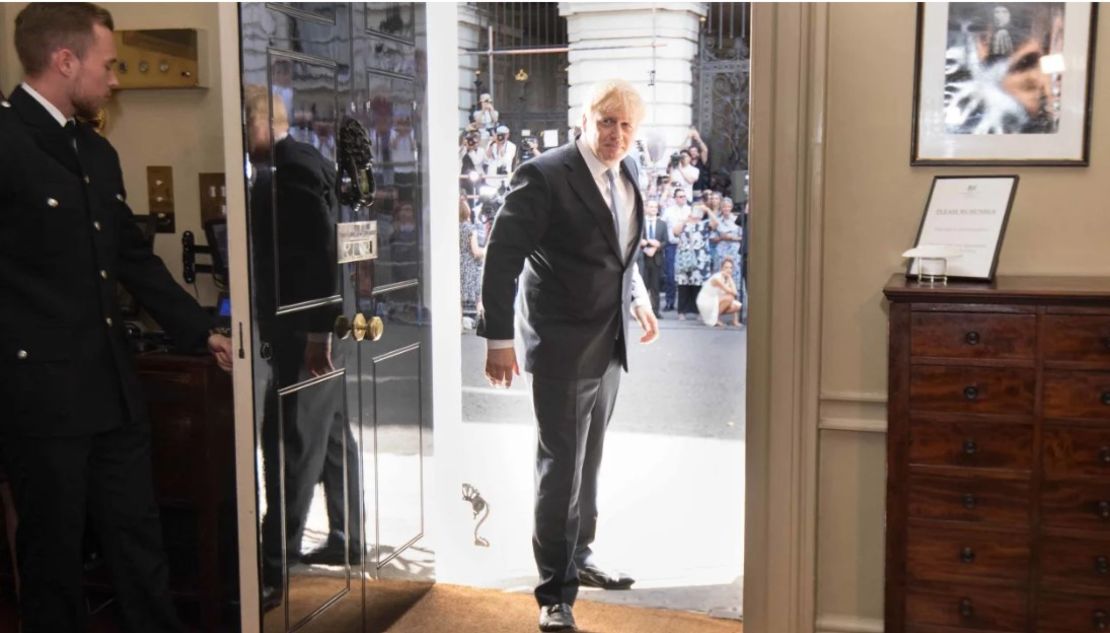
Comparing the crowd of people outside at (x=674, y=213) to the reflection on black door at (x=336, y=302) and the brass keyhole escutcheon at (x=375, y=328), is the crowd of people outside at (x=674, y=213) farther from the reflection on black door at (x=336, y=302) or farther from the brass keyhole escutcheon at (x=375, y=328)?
the brass keyhole escutcheon at (x=375, y=328)

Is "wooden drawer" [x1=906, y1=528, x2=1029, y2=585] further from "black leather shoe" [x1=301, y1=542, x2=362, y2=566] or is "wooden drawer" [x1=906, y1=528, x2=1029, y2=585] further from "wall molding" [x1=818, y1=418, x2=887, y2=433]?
"black leather shoe" [x1=301, y1=542, x2=362, y2=566]

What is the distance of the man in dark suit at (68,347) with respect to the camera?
271 cm

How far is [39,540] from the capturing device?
2.81 metres

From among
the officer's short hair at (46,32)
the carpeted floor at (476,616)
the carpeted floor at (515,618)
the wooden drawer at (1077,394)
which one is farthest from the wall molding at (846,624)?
the officer's short hair at (46,32)

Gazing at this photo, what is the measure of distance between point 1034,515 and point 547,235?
64.4 inches

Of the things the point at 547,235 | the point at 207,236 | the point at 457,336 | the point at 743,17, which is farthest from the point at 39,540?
the point at 743,17

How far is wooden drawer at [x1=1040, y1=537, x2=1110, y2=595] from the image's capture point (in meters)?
2.55

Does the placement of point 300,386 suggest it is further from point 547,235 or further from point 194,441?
point 547,235

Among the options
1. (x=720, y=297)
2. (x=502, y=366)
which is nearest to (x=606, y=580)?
(x=502, y=366)

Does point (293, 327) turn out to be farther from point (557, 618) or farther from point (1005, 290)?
point (1005, 290)

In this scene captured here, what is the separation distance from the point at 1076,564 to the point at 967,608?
0.28m

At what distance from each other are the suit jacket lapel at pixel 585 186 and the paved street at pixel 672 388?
387 millimetres

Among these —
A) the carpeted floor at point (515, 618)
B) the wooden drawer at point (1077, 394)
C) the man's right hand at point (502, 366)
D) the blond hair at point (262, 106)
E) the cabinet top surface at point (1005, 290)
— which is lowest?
the carpeted floor at point (515, 618)

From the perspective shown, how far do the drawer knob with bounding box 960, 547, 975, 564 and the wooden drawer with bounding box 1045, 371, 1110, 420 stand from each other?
1.29ft
